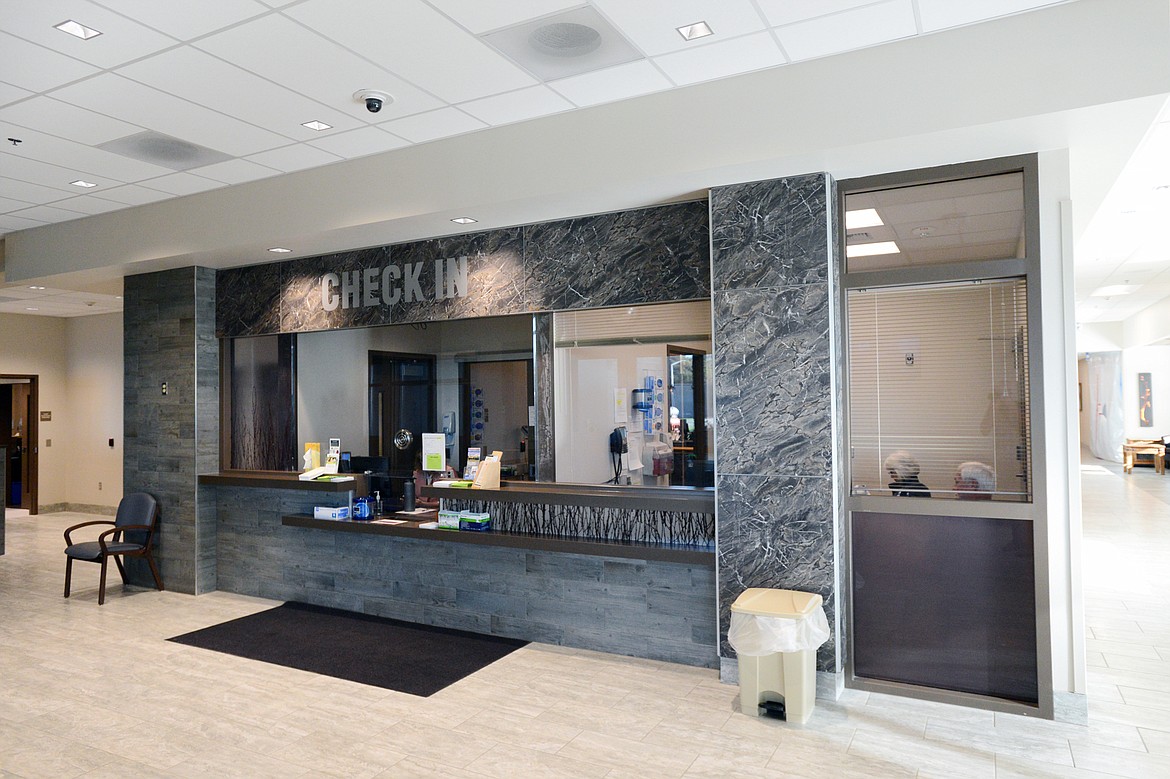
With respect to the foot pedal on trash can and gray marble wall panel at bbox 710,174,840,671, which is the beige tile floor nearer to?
Answer: the foot pedal on trash can

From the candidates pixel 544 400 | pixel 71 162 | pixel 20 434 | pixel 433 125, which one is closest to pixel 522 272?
pixel 544 400

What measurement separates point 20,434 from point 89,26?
431 inches

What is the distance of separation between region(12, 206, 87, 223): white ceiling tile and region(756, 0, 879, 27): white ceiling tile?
5.89 m

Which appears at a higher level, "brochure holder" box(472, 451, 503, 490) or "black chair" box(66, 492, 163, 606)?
"brochure holder" box(472, 451, 503, 490)

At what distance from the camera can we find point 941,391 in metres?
4.09

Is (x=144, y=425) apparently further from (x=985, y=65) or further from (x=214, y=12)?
(x=985, y=65)

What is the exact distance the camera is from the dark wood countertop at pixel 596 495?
448 cm

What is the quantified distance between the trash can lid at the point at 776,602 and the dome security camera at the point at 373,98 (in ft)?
10.5

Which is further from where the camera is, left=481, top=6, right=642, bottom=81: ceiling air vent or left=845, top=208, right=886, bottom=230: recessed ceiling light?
left=845, top=208, right=886, bottom=230: recessed ceiling light

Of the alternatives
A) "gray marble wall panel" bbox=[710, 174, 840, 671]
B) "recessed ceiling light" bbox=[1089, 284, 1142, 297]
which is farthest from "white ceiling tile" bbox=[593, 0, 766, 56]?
"recessed ceiling light" bbox=[1089, 284, 1142, 297]

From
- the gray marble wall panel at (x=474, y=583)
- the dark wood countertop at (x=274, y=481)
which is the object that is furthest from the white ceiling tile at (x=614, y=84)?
the dark wood countertop at (x=274, y=481)

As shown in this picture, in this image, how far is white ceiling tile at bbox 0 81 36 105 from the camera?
12.6 ft

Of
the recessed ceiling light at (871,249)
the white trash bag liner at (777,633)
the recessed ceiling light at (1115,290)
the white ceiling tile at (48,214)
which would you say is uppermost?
the white ceiling tile at (48,214)

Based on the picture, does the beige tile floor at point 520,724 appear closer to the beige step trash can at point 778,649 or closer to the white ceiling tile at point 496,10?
the beige step trash can at point 778,649
